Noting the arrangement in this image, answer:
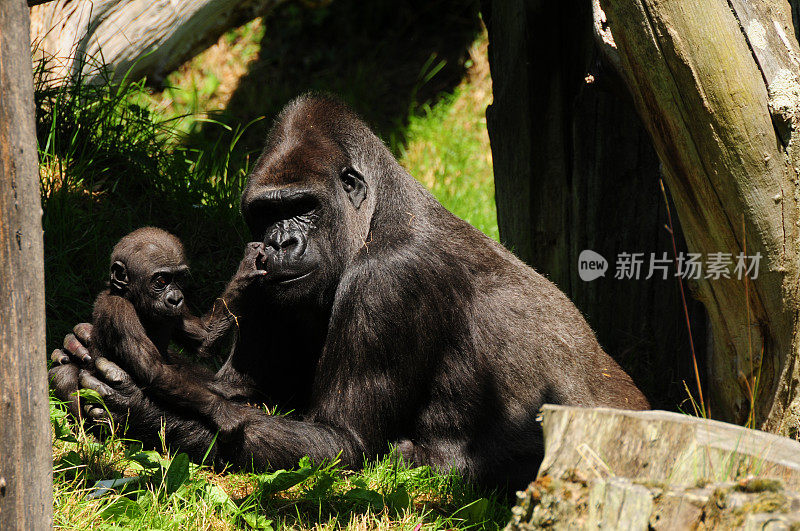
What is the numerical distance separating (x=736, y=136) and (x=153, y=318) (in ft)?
8.97

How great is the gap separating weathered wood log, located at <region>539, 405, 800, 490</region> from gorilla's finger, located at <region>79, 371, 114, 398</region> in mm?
2289

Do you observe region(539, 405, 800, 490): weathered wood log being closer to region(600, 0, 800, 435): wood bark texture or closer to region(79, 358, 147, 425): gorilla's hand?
region(600, 0, 800, 435): wood bark texture

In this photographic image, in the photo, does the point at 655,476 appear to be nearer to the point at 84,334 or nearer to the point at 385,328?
the point at 385,328

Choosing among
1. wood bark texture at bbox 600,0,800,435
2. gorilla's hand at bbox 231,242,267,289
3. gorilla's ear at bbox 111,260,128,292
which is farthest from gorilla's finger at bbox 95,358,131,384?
wood bark texture at bbox 600,0,800,435

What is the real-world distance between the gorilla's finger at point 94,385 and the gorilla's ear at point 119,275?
44 cm

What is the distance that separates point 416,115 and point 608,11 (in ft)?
17.8

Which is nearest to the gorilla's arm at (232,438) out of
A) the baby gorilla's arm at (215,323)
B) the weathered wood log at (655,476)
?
the baby gorilla's arm at (215,323)

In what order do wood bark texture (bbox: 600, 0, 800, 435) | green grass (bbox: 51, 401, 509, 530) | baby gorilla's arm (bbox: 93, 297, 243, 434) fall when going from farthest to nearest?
baby gorilla's arm (bbox: 93, 297, 243, 434)
wood bark texture (bbox: 600, 0, 800, 435)
green grass (bbox: 51, 401, 509, 530)

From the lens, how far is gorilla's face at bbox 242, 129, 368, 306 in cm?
401

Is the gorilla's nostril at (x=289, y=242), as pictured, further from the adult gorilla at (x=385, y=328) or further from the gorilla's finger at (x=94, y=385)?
the gorilla's finger at (x=94, y=385)

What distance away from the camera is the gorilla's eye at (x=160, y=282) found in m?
4.14

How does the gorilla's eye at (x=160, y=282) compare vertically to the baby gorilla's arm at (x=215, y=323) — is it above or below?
above

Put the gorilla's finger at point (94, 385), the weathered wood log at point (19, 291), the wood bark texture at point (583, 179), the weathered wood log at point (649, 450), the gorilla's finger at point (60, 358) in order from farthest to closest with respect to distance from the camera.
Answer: the wood bark texture at point (583, 179) < the gorilla's finger at point (60, 358) < the gorilla's finger at point (94, 385) < the weathered wood log at point (649, 450) < the weathered wood log at point (19, 291)

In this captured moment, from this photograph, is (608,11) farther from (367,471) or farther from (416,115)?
(416,115)
